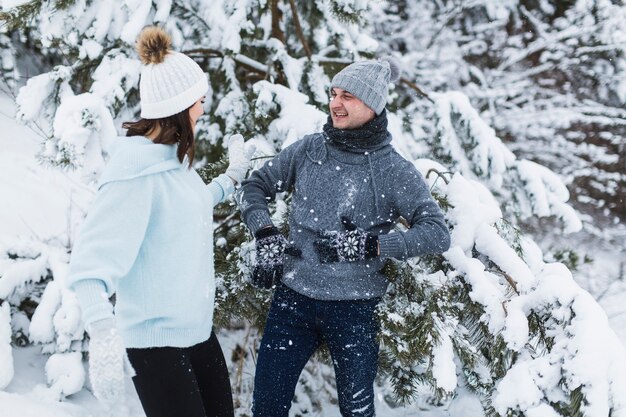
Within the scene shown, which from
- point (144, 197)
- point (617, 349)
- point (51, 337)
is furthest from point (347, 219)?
point (51, 337)

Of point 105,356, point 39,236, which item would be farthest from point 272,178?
point 39,236

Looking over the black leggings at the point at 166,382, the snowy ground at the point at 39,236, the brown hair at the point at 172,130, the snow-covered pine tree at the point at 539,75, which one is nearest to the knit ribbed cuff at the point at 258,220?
the brown hair at the point at 172,130

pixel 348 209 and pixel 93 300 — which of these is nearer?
pixel 93 300

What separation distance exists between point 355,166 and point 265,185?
439mm

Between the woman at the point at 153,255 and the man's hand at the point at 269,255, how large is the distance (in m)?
0.26

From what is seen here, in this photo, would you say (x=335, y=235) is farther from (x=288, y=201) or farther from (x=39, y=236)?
(x=39, y=236)

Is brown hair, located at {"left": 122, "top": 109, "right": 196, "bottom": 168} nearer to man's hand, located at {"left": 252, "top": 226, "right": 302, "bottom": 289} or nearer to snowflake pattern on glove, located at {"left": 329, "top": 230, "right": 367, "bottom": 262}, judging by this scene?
man's hand, located at {"left": 252, "top": 226, "right": 302, "bottom": 289}

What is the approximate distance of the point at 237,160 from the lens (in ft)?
8.27

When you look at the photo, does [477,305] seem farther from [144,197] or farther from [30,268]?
[30,268]

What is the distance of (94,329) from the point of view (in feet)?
4.90

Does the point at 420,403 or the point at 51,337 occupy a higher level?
the point at 51,337

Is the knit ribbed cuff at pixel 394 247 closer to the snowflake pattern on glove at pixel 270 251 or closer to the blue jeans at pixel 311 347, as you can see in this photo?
the blue jeans at pixel 311 347

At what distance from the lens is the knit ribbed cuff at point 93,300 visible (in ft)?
4.91

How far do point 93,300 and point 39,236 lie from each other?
3.16 metres
